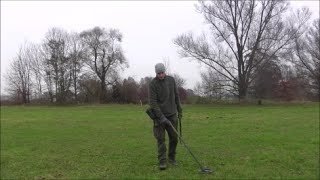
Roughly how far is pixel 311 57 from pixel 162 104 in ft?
201

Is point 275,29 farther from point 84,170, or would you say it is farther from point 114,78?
point 84,170

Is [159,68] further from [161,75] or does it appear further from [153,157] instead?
[153,157]

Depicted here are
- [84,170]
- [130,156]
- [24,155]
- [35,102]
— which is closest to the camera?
[84,170]

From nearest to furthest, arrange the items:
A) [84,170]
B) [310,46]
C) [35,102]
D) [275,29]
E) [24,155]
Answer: [84,170], [24,155], [275,29], [310,46], [35,102]

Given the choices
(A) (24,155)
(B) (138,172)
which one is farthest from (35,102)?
(B) (138,172)

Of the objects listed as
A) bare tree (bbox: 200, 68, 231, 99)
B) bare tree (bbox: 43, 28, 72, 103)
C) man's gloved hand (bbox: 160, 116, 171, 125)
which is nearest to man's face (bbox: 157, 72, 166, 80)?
man's gloved hand (bbox: 160, 116, 171, 125)

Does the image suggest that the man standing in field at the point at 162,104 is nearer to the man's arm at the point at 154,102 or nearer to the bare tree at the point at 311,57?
the man's arm at the point at 154,102

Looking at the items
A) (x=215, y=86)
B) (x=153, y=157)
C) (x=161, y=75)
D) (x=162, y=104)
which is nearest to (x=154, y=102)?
(x=162, y=104)

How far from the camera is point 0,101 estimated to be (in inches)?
2783

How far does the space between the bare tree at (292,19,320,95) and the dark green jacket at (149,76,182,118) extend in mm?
56740

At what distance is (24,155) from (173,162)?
5217 mm

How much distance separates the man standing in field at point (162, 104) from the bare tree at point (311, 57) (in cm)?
5675

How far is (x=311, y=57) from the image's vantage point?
67.1m

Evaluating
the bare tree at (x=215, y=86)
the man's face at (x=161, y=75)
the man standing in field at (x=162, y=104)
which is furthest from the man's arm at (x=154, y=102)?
the bare tree at (x=215, y=86)
